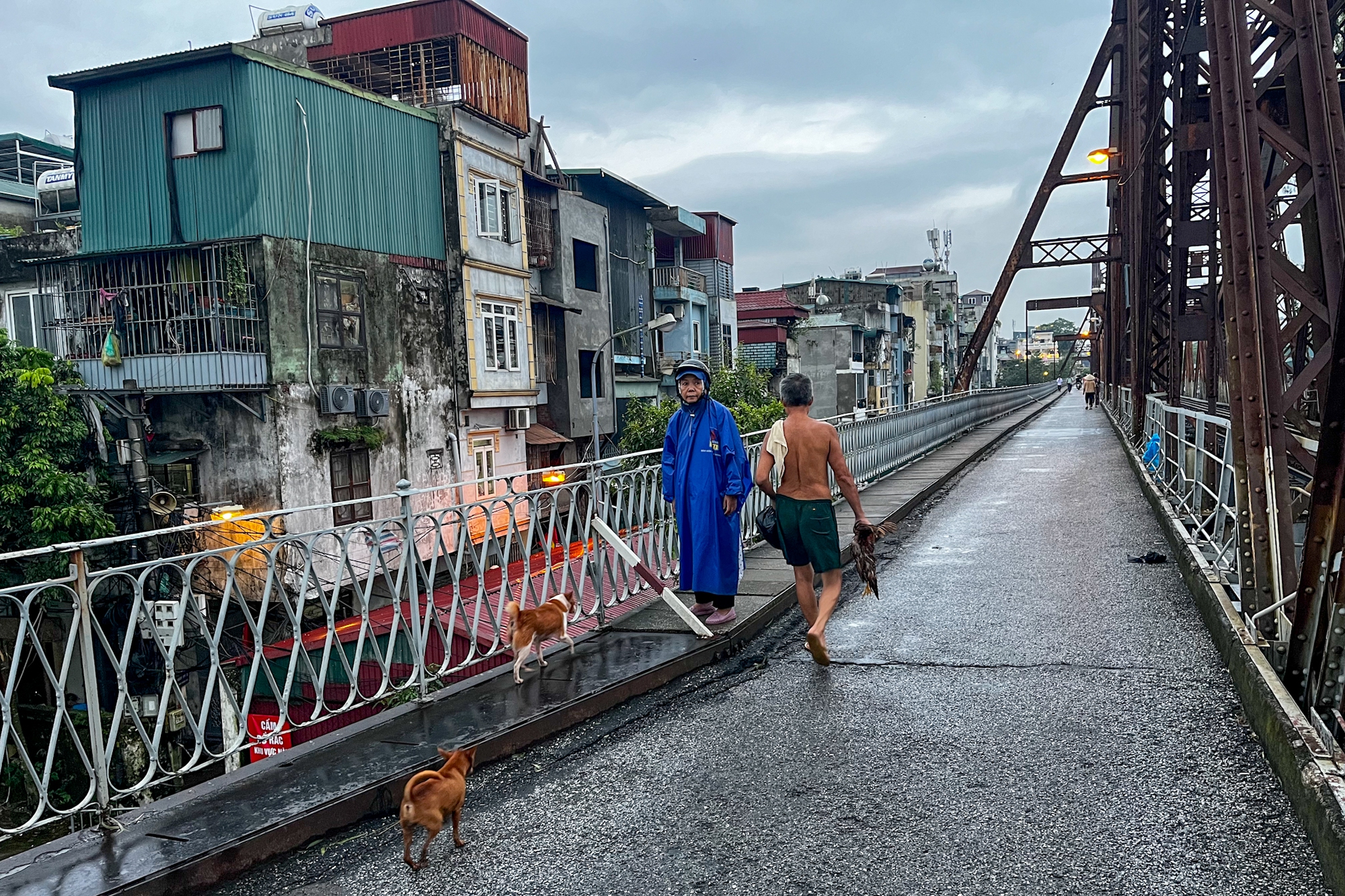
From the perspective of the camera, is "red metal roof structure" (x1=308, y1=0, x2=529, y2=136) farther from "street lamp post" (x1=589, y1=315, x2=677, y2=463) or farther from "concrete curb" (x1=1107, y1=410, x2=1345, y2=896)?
"concrete curb" (x1=1107, y1=410, x2=1345, y2=896)

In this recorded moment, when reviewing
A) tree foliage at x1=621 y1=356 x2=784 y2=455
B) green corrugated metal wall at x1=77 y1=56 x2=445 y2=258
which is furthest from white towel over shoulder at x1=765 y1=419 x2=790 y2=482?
tree foliage at x1=621 y1=356 x2=784 y2=455

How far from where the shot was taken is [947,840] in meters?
3.57

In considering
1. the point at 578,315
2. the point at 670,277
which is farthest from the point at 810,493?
the point at 670,277

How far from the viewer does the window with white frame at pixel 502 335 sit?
26453mm

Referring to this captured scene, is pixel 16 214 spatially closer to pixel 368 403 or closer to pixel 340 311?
pixel 340 311

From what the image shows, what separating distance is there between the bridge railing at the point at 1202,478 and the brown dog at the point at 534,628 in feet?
13.6

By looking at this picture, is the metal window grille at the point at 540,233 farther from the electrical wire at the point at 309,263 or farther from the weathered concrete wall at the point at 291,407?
the electrical wire at the point at 309,263

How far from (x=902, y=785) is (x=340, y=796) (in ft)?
7.53

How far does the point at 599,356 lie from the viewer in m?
32.9

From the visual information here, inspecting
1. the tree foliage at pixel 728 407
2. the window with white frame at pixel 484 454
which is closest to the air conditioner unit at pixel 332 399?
the window with white frame at pixel 484 454

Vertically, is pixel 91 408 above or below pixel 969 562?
above

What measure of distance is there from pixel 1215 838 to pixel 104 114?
78.2 ft

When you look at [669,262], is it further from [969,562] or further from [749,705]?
[749,705]

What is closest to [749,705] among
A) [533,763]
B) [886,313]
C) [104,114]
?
[533,763]
